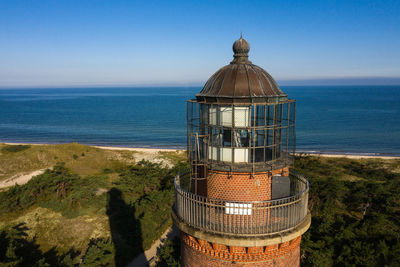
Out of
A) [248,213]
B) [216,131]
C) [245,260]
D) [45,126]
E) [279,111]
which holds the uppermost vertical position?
[279,111]

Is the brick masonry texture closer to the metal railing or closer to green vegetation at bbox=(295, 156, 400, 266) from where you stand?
the metal railing

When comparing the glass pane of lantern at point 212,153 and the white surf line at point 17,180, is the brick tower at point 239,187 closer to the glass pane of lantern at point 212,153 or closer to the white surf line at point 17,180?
the glass pane of lantern at point 212,153

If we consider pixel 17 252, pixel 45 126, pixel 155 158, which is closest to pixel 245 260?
pixel 17 252

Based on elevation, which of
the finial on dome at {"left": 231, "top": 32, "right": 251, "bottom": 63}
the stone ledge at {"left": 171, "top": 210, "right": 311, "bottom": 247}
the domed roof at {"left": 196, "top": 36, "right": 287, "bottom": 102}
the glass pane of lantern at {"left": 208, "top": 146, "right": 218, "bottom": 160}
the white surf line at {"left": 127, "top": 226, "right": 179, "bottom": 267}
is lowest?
the white surf line at {"left": 127, "top": 226, "right": 179, "bottom": 267}

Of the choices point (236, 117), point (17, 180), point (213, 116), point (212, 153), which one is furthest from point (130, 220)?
point (17, 180)

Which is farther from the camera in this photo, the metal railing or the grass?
the grass

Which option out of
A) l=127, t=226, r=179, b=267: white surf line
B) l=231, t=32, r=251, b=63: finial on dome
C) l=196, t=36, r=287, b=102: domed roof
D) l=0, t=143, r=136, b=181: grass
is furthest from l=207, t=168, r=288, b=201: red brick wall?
l=0, t=143, r=136, b=181: grass

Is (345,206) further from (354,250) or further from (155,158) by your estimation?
(155,158)

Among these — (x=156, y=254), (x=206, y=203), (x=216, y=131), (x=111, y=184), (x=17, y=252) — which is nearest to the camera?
(x=206, y=203)
